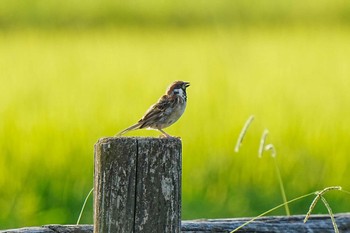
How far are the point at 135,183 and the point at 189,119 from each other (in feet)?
17.9

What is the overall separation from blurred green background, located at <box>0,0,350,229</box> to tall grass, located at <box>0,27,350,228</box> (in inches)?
0.4

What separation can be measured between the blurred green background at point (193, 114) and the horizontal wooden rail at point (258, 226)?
2.65 meters

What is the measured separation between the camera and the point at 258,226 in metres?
4.65

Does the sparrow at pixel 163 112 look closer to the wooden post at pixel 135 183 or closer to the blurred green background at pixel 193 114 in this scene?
the wooden post at pixel 135 183

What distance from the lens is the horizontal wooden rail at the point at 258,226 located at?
4223 mm

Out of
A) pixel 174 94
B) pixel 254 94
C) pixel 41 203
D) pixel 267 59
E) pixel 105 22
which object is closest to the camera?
pixel 174 94

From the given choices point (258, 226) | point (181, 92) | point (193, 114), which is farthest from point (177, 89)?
point (193, 114)

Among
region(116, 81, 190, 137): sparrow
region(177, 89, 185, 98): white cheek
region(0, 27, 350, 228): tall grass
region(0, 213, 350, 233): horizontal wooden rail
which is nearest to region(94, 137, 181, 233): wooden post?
region(0, 213, 350, 233): horizontal wooden rail

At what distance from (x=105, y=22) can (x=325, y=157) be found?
1148 cm

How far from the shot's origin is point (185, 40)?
15828 millimetres

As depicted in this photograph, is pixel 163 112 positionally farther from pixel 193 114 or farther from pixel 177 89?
pixel 193 114

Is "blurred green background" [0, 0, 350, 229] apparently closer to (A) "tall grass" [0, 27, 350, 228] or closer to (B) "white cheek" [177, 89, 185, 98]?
(A) "tall grass" [0, 27, 350, 228]

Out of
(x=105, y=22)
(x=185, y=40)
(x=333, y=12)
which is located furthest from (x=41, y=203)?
(x=333, y=12)

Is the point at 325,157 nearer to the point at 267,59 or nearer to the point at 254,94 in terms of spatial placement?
the point at 254,94
